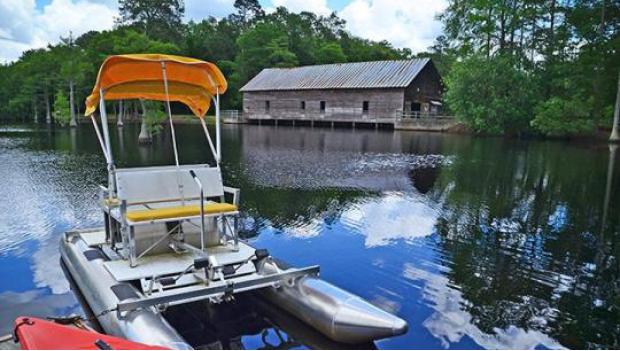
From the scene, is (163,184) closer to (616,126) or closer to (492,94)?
(616,126)

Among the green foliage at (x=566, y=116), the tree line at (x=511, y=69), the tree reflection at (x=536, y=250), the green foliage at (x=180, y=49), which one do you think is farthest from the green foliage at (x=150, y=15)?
the tree reflection at (x=536, y=250)

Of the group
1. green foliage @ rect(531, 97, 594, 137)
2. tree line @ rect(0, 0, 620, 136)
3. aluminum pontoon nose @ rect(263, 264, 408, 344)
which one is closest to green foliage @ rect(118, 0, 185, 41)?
tree line @ rect(0, 0, 620, 136)

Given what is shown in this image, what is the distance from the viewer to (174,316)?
19.2ft

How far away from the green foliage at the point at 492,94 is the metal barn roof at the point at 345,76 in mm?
6431

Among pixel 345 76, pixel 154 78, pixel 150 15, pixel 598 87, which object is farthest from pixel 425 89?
pixel 150 15

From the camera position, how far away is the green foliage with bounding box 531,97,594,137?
31344 mm

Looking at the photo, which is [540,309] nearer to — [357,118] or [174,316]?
[174,316]

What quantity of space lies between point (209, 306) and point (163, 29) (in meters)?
76.0

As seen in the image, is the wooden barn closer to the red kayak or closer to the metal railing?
the metal railing

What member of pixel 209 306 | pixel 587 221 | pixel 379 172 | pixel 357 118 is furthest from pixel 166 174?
pixel 357 118

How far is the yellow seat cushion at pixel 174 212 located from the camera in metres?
5.81

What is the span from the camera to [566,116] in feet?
104

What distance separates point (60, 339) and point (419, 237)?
7099mm

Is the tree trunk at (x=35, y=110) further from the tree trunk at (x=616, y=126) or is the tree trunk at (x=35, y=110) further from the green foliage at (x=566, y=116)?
the tree trunk at (x=616, y=126)
